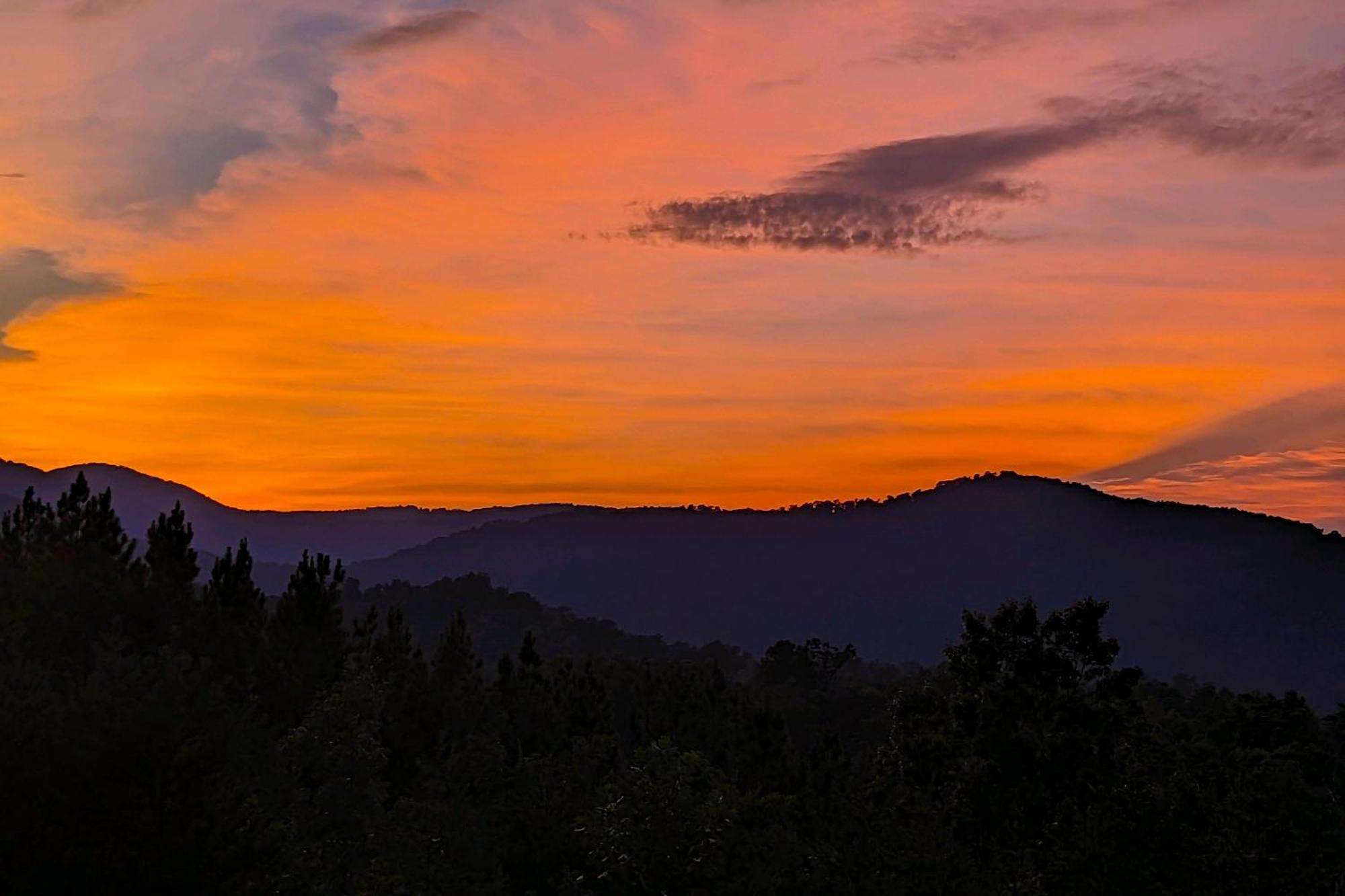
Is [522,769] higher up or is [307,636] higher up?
[307,636]

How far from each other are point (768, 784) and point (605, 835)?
32.4m

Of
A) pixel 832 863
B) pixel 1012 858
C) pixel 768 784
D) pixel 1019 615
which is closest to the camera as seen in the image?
pixel 832 863

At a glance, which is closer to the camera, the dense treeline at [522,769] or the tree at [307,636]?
the dense treeline at [522,769]

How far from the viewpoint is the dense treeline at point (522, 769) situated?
27.8 metres

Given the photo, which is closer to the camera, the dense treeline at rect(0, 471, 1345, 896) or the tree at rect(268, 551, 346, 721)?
the dense treeline at rect(0, 471, 1345, 896)

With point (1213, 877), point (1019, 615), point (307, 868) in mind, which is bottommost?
point (1213, 877)

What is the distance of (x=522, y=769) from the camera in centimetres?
4244

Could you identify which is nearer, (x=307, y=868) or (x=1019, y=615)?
(x=307, y=868)

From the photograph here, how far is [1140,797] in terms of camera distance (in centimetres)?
4750

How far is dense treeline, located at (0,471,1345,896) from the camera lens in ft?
91.4

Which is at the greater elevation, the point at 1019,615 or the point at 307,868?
the point at 1019,615

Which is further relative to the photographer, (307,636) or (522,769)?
(307,636)

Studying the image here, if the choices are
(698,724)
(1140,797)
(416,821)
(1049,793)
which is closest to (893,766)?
(1049,793)

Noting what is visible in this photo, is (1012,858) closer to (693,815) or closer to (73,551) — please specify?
(693,815)
